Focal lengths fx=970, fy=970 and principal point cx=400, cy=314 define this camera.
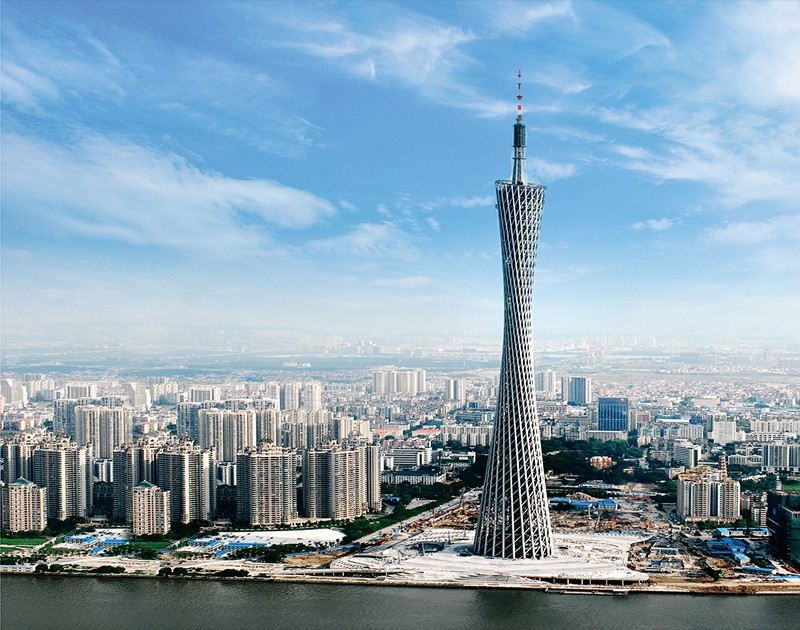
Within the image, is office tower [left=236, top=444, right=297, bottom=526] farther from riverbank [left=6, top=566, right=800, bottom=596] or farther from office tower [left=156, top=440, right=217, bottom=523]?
riverbank [left=6, top=566, right=800, bottom=596]

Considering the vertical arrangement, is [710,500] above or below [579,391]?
below

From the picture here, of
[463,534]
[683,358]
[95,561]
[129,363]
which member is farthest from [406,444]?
[129,363]

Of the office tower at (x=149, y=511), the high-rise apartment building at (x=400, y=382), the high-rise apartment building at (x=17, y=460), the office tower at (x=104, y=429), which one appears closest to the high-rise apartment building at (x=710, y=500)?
the office tower at (x=149, y=511)

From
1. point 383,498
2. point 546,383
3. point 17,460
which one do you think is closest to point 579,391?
point 546,383

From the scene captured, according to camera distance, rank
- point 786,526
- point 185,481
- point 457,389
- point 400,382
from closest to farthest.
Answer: point 786,526
point 185,481
point 457,389
point 400,382

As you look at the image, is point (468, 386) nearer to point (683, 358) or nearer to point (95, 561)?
point (683, 358)

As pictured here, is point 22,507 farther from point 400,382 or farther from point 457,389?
point 400,382

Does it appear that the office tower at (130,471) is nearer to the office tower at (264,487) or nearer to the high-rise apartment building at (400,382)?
the office tower at (264,487)
